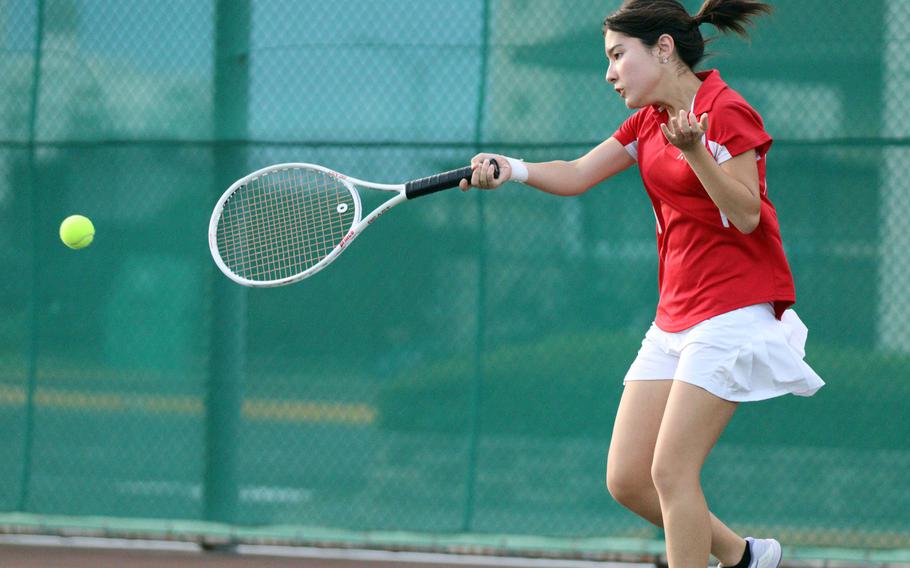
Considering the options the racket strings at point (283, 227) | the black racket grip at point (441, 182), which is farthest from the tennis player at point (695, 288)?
the racket strings at point (283, 227)

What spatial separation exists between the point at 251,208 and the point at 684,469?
196cm

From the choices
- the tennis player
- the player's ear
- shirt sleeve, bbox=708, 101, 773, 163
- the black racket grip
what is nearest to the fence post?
the black racket grip

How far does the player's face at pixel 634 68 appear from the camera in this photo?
2.68 m

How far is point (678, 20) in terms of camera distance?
2.71m

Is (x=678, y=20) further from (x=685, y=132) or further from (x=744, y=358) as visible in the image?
(x=744, y=358)

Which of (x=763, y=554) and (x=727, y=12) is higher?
(x=727, y=12)

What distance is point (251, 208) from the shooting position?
158 inches

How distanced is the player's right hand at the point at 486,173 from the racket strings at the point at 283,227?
0.75m

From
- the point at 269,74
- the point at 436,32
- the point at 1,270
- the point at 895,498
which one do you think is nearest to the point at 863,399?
the point at 895,498

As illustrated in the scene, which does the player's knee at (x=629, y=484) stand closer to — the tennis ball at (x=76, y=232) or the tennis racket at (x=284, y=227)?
the tennis racket at (x=284, y=227)

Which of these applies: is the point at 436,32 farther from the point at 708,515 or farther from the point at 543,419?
the point at 708,515

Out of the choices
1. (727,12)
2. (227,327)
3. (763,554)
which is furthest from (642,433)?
(227,327)

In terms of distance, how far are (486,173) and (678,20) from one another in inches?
22.3

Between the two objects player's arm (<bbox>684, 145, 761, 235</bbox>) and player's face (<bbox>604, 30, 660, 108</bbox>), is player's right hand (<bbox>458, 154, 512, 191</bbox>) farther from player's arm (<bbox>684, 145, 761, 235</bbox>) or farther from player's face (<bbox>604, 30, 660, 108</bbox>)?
player's arm (<bbox>684, 145, 761, 235</bbox>)
